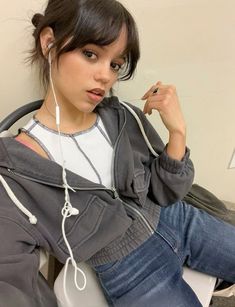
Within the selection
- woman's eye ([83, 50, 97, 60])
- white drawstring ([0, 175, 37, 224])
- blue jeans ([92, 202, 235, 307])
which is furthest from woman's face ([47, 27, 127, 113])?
blue jeans ([92, 202, 235, 307])

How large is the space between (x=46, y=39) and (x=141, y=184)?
37 cm

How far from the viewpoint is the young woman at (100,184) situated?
2.16ft

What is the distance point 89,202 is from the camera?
2.39 feet

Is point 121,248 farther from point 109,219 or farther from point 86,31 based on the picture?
point 86,31

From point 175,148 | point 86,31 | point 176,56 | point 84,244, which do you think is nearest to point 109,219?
point 84,244

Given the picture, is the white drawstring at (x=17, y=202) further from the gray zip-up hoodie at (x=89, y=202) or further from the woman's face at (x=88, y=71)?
the woman's face at (x=88, y=71)

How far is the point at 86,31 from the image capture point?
0.65 meters

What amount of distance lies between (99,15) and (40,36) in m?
0.14

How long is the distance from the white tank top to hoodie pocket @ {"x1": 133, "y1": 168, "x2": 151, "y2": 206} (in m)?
0.06

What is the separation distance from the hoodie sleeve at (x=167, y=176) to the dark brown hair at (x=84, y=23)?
258 millimetres

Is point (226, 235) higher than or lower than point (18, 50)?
lower

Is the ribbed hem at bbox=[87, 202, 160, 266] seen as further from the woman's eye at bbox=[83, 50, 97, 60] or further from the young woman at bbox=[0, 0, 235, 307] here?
the woman's eye at bbox=[83, 50, 97, 60]

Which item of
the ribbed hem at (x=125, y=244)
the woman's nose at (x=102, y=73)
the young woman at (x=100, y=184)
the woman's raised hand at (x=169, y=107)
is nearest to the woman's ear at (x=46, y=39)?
the young woman at (x=100, y=184)

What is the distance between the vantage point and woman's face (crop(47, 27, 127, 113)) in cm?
68
